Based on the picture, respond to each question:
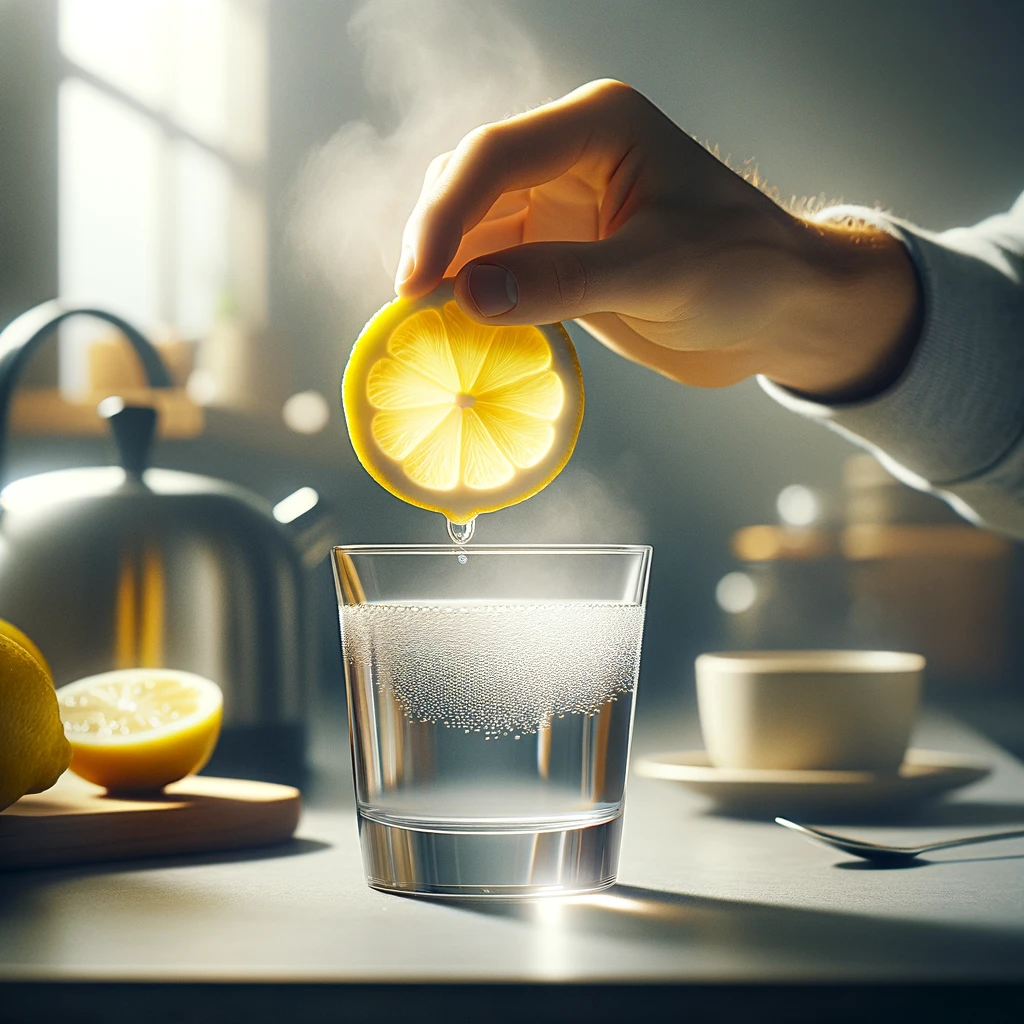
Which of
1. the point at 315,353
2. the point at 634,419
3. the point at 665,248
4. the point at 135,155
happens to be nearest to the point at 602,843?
the point at 665,248

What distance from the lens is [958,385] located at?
2.80 ft

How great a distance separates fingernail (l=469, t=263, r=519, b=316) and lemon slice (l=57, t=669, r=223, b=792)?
309 mm

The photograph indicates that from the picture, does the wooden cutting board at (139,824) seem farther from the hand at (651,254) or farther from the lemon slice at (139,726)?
the hand at (651,254)

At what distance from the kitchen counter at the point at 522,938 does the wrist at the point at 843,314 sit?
34cm

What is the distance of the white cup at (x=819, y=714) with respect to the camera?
0.76 m

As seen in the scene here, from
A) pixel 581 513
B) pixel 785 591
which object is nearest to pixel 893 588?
pixel 785 591

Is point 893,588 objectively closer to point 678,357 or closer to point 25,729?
point 678,357

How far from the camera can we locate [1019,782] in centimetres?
88

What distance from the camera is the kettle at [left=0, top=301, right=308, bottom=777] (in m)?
0.87

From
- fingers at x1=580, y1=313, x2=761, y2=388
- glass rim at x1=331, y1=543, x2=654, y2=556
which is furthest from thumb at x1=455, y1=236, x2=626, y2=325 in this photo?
fingers at x1=580, y1=313, x2=761, y2=388

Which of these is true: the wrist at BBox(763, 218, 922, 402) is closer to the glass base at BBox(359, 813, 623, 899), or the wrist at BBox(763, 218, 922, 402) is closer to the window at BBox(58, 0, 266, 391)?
the glass base at BBox(359, 813, 623, 899)

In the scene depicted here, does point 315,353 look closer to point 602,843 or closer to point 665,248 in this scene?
point 665,248

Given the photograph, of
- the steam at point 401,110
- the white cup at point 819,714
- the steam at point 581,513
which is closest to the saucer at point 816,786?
the white cup at point 819,714

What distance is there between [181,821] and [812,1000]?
1.20 ft
